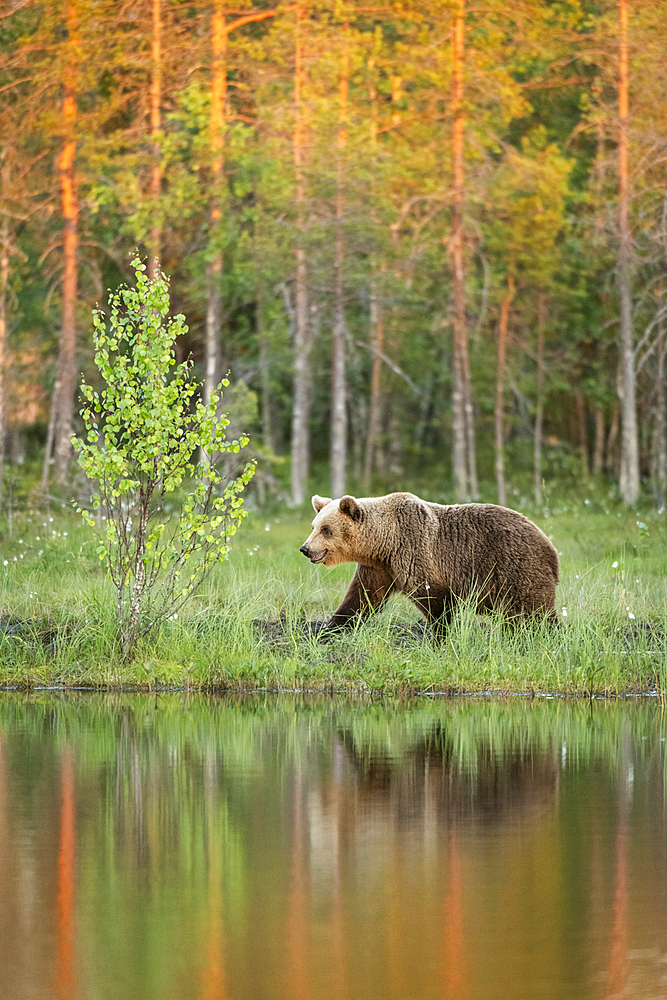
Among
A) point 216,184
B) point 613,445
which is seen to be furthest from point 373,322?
point 613,445

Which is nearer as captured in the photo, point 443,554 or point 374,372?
point 443,554

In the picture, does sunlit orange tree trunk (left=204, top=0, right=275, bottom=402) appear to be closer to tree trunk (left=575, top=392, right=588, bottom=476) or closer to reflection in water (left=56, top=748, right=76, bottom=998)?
tree trunk (left=575, top=392, right=588, bottom=476)

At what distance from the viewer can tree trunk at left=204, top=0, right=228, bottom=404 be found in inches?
1136

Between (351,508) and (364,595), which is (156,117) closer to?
(351,508)

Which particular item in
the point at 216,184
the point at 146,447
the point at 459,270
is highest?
the point at 216,184

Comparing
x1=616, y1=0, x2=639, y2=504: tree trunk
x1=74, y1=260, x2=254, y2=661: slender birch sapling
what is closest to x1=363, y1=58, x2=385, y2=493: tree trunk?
x1=616, y1=0, x2=639, y2=504: tree trunk

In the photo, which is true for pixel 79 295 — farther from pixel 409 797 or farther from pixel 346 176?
pixel 409 797

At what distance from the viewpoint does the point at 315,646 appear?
12039 mm

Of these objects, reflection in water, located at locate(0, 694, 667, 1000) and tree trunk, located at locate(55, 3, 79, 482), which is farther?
tree trunk, located at locate(55, 3, 79, 482)

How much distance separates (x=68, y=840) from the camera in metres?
6.86

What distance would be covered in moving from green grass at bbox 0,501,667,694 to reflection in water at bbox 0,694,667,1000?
4.09 feet

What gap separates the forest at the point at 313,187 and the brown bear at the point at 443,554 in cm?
1331

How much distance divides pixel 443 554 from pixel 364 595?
775 millimetres

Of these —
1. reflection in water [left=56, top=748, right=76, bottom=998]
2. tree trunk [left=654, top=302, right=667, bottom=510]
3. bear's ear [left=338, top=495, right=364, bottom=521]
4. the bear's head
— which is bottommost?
reflection in water [left=56, top=748, right=76, bottom=998]
